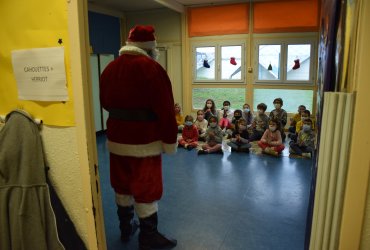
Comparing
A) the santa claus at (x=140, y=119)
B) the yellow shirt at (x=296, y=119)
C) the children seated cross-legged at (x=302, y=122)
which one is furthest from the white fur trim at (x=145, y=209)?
the yellow shirt at (x=296, y=119)

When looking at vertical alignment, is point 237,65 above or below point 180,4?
below

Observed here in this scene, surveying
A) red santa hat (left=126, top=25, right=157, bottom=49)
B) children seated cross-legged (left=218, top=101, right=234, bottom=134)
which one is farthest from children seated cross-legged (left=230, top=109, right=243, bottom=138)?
red santa hat (left=126, top=25, right=157, bottom=49)

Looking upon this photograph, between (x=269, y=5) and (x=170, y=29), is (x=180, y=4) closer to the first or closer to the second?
(x=170, y=29)

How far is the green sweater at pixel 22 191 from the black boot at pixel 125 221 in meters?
0.98

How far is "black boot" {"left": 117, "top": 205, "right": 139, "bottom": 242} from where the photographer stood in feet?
7.27

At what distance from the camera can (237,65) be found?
6410 millimetres

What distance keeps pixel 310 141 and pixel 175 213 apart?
103 inches

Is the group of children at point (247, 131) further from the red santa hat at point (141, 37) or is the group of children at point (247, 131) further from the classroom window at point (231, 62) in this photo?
the red santa hat at point (141, 37)

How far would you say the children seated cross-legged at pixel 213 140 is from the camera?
462 cm

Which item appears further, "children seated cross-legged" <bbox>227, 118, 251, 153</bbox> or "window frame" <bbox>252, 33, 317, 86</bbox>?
"window frame" <bbox>252, 33, 317, 86</bbox>

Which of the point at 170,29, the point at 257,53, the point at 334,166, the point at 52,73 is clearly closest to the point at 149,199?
the point at 52,73

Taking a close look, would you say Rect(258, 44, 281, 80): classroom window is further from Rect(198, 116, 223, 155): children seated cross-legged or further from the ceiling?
Rect(198, 116, 223, 155): children seated cross-legged

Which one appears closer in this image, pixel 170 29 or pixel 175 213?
pixel 175 213

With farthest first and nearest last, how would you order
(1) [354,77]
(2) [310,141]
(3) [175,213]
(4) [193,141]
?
(4) [193,141]
(2) [310,141]
(3) [175,213]
(1) [354,77]
